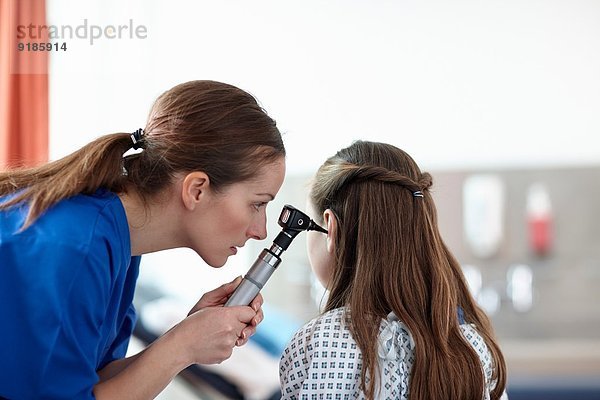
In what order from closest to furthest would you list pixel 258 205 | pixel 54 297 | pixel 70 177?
pixel 54 297 → pixel 70 177 → pixel 258 205

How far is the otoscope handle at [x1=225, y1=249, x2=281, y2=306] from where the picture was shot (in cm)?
137

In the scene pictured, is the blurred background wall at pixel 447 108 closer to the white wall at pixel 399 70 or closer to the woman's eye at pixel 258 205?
the white wall at pixel 399 70

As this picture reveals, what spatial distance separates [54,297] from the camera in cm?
118

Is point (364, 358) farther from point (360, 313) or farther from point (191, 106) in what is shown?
point (191, 106)

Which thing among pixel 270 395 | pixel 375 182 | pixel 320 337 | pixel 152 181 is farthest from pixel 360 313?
pixel 270 395

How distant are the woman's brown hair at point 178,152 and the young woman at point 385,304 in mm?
197

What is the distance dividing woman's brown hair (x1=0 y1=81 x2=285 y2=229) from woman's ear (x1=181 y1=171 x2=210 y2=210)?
1 centimetres

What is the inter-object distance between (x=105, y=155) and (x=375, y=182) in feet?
1.49

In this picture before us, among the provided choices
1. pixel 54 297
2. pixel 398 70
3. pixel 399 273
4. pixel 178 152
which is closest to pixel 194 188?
pixel 178 152

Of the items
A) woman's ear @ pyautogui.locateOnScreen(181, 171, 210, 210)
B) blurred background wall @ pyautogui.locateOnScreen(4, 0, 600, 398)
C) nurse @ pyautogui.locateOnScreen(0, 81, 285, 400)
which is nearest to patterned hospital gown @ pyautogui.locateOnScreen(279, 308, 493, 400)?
nurse @ pyautogui.locateOnScreen(0, 81, 285, 400)

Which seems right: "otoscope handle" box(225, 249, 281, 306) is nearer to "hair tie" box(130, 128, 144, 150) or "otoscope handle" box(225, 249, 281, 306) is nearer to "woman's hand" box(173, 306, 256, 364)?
"woman's hand" box(173, 306, 256, 364)

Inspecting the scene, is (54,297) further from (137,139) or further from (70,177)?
(137,139)

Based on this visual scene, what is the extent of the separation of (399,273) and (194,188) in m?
0.37

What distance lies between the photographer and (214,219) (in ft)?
4.49
